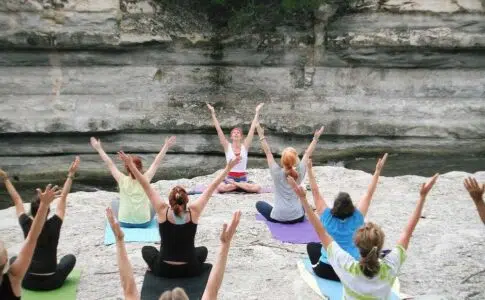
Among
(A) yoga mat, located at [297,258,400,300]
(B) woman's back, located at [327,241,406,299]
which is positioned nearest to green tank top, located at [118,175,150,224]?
(A) yoga mat, located at [297,258,400,300]

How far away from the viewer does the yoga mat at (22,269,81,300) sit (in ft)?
17.9

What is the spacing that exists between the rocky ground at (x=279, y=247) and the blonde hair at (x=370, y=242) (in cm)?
182

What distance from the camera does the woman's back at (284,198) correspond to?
7496 mm

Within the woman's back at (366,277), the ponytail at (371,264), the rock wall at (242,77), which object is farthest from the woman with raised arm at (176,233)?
the rock wall at (242,77)

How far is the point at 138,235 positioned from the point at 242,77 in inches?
376

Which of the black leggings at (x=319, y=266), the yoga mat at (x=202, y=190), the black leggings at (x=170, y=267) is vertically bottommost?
the yoga mat at (x=202, y=190)

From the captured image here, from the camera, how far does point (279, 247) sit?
6953 millimetres

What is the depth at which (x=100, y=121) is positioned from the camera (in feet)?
50.6

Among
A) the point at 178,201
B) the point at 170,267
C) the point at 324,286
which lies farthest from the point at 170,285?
the point at 324,286

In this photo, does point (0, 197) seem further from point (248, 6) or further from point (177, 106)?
point (248, 6)

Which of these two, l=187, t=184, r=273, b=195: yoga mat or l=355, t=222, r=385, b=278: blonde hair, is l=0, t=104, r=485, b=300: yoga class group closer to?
l=355, t=222, r=385, b=278: blonde hair

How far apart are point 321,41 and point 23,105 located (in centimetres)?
736

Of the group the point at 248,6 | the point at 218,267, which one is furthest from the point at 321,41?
the point at 218,267

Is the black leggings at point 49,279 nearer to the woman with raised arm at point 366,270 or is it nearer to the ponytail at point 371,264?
the woman with raised arm at point 366,270
